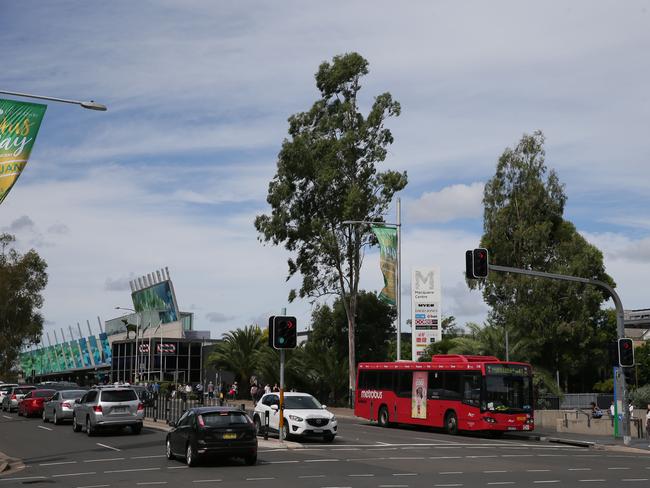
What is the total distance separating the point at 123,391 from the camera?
32281mm

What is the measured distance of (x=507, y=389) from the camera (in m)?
35.3

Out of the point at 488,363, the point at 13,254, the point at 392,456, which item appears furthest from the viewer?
the point at 13,254

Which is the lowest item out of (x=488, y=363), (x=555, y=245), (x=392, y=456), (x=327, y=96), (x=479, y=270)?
(x=392, y=456)

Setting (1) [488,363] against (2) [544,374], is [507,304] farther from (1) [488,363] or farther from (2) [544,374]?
(1) [488,363]

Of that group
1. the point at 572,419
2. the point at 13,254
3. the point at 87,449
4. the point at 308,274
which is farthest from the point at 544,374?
the point at 13,254

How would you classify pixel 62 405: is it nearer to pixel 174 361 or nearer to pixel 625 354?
pixel 625 354

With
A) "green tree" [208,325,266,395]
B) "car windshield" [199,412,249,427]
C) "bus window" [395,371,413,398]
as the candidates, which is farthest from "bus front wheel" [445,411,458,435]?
"green tree" [208,325,266,395]

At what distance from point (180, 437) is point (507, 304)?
4002 cm

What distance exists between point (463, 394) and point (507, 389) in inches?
71.3

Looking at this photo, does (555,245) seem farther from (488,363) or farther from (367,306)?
(488,363)

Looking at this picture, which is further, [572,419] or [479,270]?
[572,419]

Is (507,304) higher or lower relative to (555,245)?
lower

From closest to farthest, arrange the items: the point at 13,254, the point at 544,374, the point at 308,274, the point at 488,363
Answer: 1. the point at 488,363
2. the point at 544,374
3. the point at 308,274
4. the point at 13,254

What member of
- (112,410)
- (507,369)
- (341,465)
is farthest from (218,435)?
(507,369)
